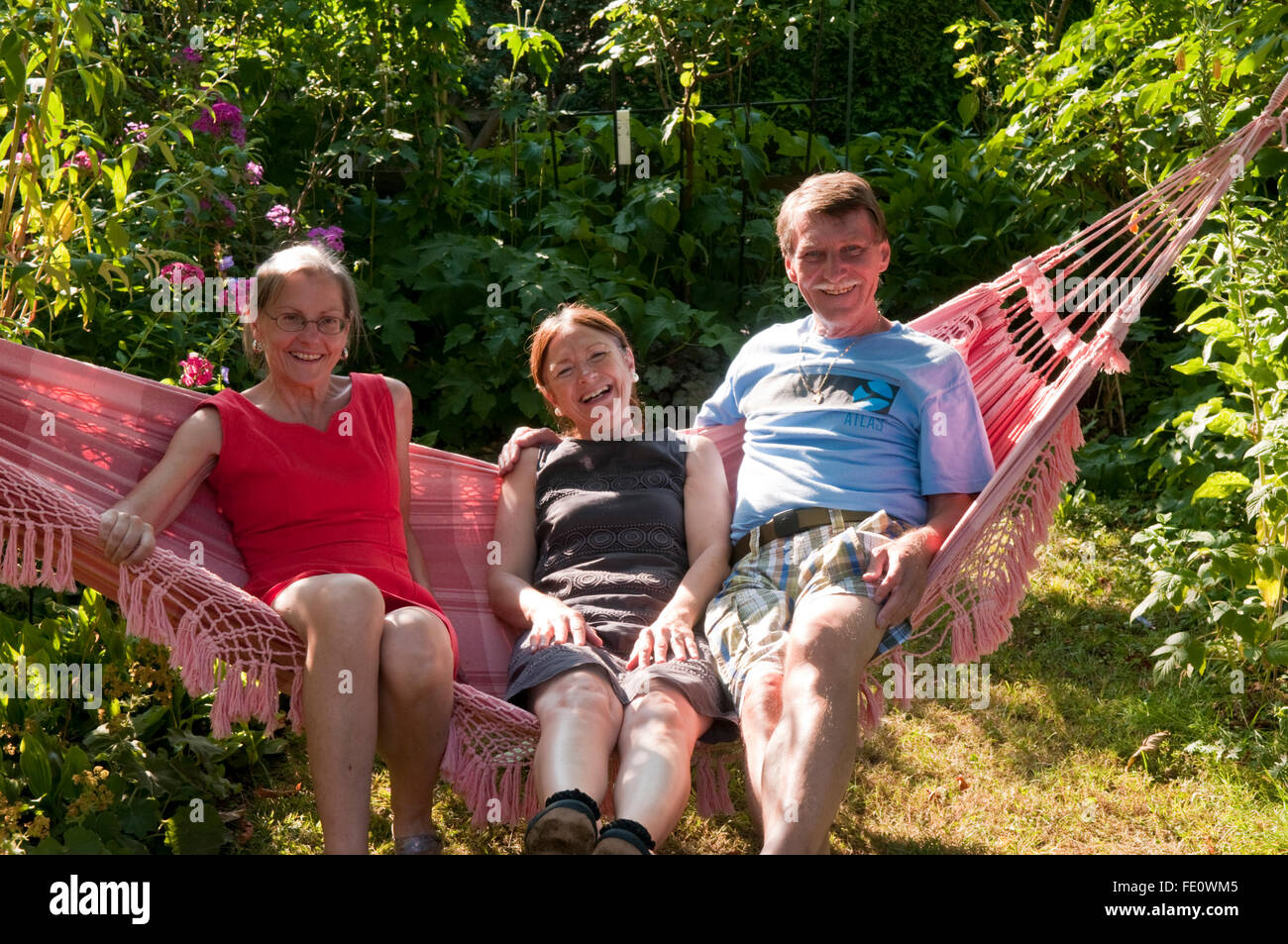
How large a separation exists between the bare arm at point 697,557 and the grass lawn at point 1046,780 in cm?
51

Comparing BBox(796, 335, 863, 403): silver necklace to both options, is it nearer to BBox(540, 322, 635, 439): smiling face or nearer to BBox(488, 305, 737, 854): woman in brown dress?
BBox(488, 305, 737, 854): woman in brown dress

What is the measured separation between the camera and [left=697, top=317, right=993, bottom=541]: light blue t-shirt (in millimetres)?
2148

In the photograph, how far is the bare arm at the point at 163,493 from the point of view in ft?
6.18

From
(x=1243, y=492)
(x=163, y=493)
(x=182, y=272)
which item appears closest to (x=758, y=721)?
(x=163, y=493)

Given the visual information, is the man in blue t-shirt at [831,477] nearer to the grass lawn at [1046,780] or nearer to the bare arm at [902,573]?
the bare arm at [902,573]

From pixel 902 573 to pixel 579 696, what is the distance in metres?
0.51

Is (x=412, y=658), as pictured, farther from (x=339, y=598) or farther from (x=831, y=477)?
(x=831, y=477)

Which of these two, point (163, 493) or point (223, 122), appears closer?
point (163, 493)

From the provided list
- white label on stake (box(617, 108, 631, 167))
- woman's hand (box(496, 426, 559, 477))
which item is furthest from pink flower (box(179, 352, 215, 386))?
white label on stake (box(617, 108, 631, 167))

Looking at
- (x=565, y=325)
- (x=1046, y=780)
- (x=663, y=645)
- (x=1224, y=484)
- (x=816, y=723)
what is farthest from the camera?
(x=1224, y=484)

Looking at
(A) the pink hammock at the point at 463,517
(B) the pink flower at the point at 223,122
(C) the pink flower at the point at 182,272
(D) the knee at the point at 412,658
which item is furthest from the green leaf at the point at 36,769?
(B) the pink flower at the point at 223,122

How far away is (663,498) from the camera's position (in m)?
2.29

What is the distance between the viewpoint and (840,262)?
87.7 inches
